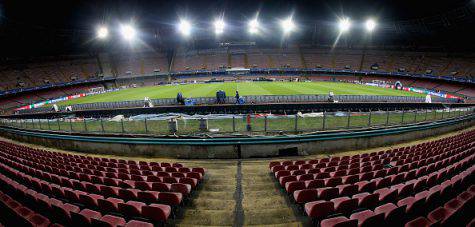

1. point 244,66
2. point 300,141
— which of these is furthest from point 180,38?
point 300,141

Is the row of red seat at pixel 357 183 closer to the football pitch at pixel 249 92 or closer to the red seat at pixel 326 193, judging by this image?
the red seat at pixel 326 193

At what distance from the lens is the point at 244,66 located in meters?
66.5

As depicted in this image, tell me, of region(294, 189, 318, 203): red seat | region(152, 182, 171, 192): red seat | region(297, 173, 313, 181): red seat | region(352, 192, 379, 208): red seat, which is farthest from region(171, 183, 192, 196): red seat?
region(352, 192, 379, 208): red seat

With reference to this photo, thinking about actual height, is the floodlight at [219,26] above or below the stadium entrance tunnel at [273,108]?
→ above

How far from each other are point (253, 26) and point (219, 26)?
10.4 m

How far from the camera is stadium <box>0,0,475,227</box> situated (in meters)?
5.36

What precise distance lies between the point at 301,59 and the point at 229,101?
157 feet

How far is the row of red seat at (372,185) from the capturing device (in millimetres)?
4605

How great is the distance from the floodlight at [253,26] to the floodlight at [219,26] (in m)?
8.80

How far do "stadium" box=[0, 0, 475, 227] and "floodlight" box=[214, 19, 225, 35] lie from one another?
3.91 feet

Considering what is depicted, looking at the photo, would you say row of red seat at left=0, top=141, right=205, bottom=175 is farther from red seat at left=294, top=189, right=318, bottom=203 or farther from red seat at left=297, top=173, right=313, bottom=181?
red seat at left=294, top=189, right=318, bottom=203

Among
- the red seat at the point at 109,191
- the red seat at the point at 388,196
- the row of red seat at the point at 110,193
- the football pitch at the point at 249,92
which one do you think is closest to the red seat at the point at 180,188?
the row of red seat at the point at 110,193

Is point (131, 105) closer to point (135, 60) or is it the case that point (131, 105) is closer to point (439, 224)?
point (439, 224)

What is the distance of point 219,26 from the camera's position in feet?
222
